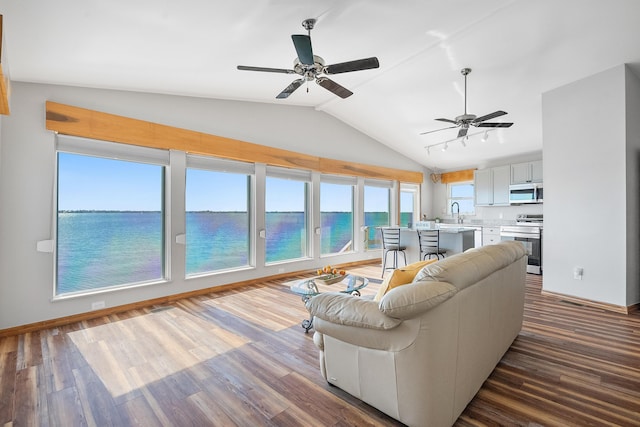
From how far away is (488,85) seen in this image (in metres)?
4.39

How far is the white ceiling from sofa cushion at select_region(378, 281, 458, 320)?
253 cm

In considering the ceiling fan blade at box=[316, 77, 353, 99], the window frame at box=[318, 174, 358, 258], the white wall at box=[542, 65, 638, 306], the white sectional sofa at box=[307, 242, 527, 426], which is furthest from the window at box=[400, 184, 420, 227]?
the white sectional sofa at box=[307, 242, 527, 426]

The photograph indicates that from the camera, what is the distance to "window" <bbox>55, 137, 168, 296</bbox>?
364cm

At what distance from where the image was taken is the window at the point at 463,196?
8.22 metres

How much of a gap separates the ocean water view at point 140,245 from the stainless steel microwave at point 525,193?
196 inches

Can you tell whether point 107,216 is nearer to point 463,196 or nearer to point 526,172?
point 526,172

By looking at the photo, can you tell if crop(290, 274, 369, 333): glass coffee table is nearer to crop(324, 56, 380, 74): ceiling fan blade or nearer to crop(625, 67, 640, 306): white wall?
crop(324, 56, 380, 74): ceiling fan blade

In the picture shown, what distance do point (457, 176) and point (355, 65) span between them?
6.67 meters

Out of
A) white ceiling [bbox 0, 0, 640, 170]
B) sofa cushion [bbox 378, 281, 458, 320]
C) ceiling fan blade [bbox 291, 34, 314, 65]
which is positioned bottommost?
sofa cushion [bbox 378, 281, 458, 320]

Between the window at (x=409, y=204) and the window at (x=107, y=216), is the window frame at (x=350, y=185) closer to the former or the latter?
the window at (x=409, y=204)

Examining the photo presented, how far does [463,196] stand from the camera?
8.41 metres

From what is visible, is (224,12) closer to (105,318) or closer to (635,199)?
(105,318)

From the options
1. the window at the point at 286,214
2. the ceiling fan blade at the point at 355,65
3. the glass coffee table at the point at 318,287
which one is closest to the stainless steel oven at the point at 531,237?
the glass coffee table at the point at 318,287

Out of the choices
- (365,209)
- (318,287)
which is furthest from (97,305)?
(365,209)
